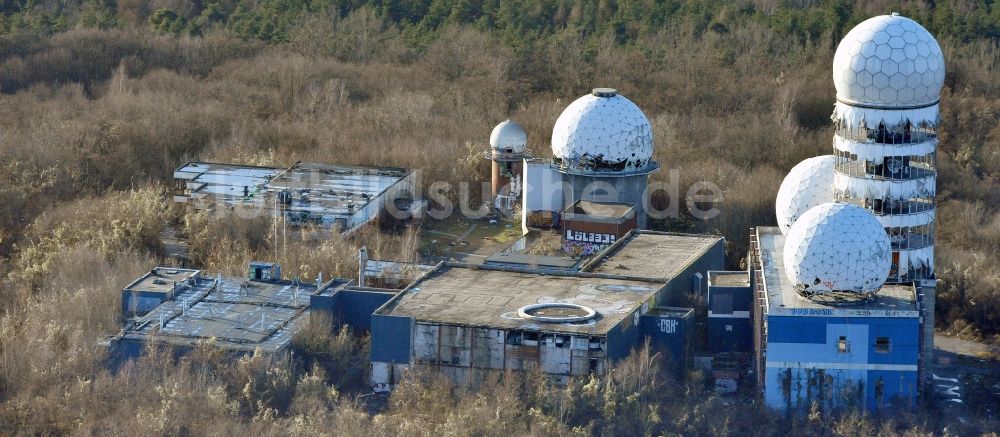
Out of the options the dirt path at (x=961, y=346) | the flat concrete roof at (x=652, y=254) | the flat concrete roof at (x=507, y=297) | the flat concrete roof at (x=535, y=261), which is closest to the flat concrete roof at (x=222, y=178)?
the flat concrete roof at (x=535, y=261)

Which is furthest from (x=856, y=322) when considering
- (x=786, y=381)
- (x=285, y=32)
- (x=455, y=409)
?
(x=285, y=32)

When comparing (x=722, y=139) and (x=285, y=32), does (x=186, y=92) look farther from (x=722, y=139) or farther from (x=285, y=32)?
(x=722, y=139)

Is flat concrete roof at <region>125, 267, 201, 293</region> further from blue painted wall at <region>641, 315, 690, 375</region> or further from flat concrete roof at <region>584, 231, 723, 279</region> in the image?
blue painted wall at <region>641, 315, 690, 375</region>

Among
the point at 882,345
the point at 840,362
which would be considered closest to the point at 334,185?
the point at 840,362

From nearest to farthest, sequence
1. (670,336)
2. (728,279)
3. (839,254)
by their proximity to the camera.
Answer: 1. (839,254)
2. (670,336)
3. (728,279)

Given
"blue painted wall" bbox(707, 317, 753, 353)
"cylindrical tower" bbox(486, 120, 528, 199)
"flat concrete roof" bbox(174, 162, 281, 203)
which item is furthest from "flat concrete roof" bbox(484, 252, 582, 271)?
"flat concrete roof" bbox(174, 162, 281, 203)

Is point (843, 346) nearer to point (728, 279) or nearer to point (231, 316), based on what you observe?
point (728, 279)
